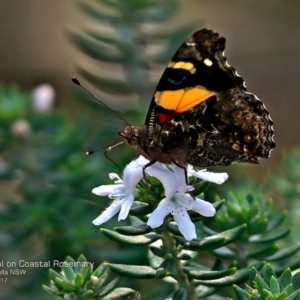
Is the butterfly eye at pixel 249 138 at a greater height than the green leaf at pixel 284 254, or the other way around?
the butterfly eye at pixel 249 138

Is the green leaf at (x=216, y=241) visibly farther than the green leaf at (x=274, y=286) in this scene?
Yes

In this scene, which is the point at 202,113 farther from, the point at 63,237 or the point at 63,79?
the point at 63,79

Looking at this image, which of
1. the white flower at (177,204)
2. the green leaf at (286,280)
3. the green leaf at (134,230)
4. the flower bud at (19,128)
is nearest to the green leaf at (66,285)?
the green leaf at (134,230)

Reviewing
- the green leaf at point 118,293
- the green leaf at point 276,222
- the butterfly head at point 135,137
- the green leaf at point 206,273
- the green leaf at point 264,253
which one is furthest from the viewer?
the green leaf at point 276,222

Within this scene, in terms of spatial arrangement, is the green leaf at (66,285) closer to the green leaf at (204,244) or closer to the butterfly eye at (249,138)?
the green leaf at (204,244)

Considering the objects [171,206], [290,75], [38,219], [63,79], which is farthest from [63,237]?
[290,75]

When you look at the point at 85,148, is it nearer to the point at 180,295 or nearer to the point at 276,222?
the point at 276,222

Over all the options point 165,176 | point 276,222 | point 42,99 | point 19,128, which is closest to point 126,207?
point 165,176

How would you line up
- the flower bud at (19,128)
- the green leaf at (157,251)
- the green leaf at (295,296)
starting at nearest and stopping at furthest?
1. the green leaf at (295,296)
2. the green leaf at (157,251)
3. the flower bud at (19,128)
